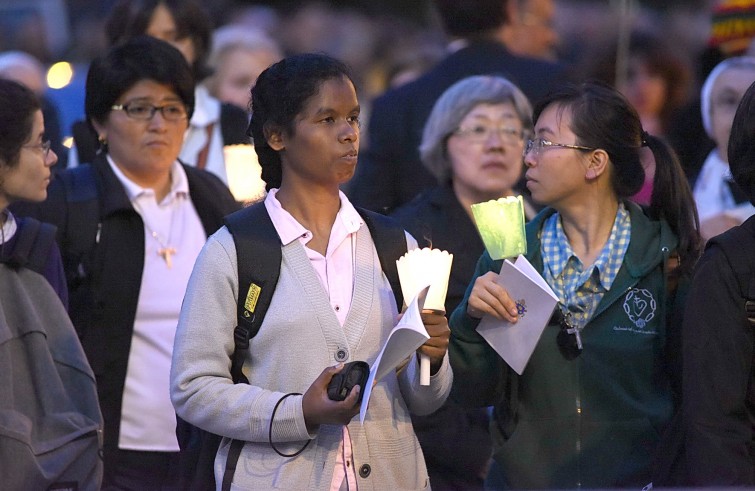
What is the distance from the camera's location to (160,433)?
509 cm

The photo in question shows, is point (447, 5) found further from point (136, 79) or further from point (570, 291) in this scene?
point (570, 291)

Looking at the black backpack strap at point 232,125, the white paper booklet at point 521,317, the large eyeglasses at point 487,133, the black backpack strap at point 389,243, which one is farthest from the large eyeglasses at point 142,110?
the white paper booklet at point 521,317

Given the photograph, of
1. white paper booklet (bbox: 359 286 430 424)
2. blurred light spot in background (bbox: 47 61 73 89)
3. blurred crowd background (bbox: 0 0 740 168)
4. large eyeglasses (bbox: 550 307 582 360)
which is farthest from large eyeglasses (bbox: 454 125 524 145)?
blurred light spot in background (bbox: 47 61 73 89)

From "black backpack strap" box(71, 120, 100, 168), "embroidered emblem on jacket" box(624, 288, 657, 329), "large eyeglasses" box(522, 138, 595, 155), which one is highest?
"black backpack strap" box(71, 120, 100, 168)

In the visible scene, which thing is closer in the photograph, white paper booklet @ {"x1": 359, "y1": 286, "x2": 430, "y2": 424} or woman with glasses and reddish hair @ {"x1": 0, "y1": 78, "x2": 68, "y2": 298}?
white paper booklet @ {"x1": 359, "y1": 286, "x2": 430, "y2": 424}

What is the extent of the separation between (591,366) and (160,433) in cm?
175

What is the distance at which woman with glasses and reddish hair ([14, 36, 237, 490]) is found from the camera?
5078 mm


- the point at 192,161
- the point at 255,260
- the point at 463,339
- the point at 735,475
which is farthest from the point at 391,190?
the point at 735,475

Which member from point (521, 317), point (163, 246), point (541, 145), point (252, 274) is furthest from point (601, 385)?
point (163, 246)

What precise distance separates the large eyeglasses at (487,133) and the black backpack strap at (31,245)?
187cm

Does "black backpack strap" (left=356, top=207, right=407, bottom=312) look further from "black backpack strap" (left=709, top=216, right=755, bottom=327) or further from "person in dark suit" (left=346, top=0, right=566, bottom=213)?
"person in dark suit" (left=346, top=0, right=566, bottom=213)

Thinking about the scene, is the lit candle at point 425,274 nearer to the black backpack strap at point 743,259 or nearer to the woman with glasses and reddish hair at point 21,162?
the black backpack strap at point 743,259

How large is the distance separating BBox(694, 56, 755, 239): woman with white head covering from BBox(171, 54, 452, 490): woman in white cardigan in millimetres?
2751

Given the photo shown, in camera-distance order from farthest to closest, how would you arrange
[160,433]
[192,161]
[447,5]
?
[447,5] < [192,161] < [160,433]
